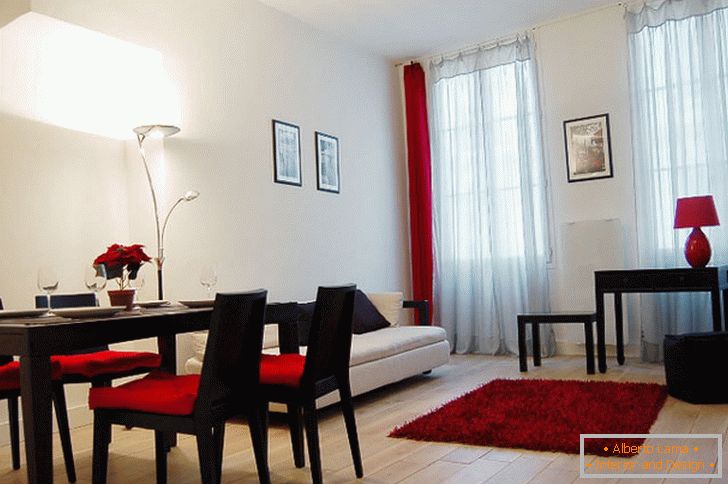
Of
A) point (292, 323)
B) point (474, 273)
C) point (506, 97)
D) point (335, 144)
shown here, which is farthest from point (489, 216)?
point (292, 323)

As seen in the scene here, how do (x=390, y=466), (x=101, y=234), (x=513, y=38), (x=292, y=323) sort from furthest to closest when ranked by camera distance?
1. (x=513, y=38)
2. (x=101, y=234)
3. (x=292, y=323)
4. (x=390, y=466)

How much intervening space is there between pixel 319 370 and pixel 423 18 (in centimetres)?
390

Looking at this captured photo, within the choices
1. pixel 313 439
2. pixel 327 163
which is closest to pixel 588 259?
pixel 327 163

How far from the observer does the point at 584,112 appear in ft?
18.7

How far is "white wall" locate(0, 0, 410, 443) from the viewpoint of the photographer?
3.83 meters

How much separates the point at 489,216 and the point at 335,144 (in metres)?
1.58

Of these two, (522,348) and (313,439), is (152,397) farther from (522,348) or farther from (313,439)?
(522,348)

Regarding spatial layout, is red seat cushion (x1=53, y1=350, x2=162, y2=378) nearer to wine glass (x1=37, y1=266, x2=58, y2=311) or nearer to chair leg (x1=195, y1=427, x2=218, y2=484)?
wine glass (x1=37, y1=266, x2=58, y2=311)

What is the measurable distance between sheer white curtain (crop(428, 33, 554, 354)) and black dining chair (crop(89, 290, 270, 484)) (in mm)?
3937

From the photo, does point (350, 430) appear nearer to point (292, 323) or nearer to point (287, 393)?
point (287, 393)

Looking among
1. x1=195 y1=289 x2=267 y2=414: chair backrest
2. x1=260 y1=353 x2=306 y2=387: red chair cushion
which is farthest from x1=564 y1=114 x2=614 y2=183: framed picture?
x1=195 y1=289 x2=267 y2=414: chair backrest

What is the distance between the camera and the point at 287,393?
253cm

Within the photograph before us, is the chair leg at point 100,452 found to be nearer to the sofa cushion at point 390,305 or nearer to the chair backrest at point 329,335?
the chair backrest at point 329,335

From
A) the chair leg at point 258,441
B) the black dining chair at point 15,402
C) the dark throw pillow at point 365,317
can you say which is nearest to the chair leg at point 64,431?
the black dining chair at point 15,402
